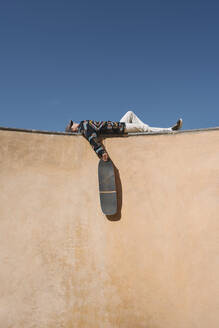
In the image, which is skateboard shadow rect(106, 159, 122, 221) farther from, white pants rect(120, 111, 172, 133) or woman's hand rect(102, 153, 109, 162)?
white pants rect(120, 111, 172, 133)

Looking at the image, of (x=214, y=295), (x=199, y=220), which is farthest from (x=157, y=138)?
(x=214, y=295)

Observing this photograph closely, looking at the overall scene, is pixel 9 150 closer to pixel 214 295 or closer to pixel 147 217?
pixel 147 217

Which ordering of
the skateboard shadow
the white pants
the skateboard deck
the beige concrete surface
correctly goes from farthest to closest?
the white pants < the skateboard shadow < the skateboard deck < the beige concrete surface

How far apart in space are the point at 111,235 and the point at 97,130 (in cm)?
219

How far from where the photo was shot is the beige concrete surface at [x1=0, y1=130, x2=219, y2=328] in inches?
142

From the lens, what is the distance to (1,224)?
12.3 feet

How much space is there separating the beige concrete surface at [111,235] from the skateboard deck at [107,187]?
0.23 m

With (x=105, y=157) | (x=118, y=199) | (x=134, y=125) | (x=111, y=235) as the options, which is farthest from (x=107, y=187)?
(x=134, y=125)

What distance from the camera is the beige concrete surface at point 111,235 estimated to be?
142 inches

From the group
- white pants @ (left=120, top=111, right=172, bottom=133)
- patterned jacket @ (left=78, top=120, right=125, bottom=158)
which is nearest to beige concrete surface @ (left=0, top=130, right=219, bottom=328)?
patterned jacket @ (left=78, top=120, right=125, bottom=158)

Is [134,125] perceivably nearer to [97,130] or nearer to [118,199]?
[97,130]

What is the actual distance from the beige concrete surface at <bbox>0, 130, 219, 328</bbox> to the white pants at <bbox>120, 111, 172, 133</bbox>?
342mm

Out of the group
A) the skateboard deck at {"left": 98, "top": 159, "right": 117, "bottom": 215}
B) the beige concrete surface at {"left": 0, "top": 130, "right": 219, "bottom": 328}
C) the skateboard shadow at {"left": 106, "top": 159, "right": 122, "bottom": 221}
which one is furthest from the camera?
the skateboard shadow at {"left": 106, "top": 159, "right": 122, "bottom": 221}

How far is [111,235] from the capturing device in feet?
13.4
